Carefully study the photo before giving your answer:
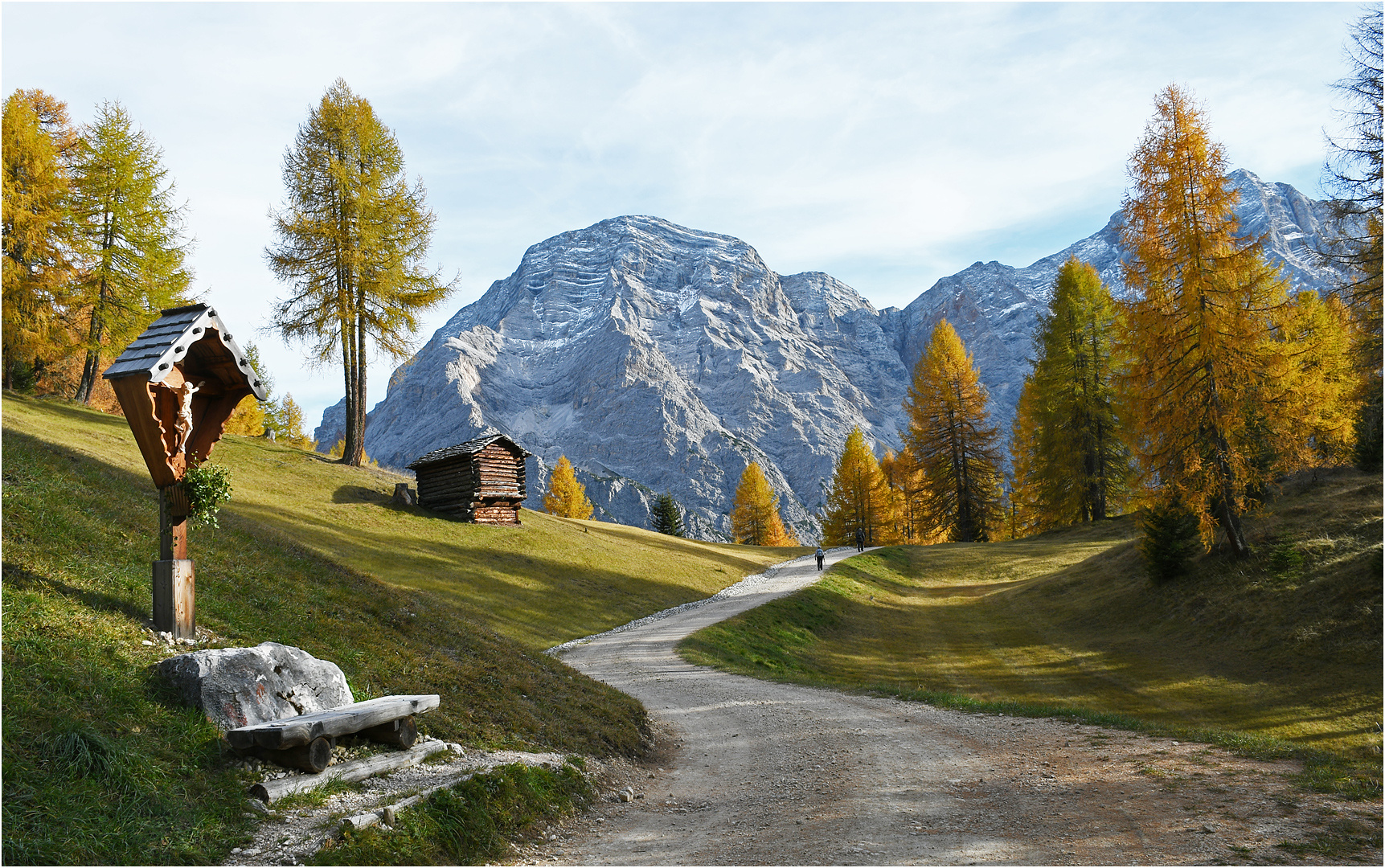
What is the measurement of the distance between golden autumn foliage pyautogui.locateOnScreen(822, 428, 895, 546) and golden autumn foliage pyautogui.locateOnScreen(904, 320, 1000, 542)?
884 centimetres

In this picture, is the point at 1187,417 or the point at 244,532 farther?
the point at 1187,417

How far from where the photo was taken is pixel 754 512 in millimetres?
Result: 73438

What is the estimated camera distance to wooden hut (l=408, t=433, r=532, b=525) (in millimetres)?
30969

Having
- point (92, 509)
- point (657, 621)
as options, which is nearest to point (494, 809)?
point (92, 509)

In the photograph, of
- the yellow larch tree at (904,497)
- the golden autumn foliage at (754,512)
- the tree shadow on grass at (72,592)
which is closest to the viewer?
the tree shadow on grass at (72,592)

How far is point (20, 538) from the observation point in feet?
27.9

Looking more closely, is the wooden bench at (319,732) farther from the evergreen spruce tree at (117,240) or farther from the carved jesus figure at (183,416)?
the evergreen spruce tree at (117,240)

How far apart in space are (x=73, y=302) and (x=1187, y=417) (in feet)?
135

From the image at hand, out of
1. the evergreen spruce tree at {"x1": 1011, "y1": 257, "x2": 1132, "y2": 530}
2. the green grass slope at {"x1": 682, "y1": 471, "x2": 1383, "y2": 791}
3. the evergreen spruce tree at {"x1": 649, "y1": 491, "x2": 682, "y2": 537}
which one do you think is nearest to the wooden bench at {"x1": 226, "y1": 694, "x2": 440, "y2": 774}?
the green grass slope at {"x1": 682, "y1": 471, "x2": 1383, "y2": 791}

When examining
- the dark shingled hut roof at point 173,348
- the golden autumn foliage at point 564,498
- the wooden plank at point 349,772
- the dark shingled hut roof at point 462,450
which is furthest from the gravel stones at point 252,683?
the golden autumn foliage at point 564,498

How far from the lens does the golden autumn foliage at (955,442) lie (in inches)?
2029

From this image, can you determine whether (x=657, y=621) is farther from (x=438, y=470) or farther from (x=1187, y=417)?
(x=1187, y=417)

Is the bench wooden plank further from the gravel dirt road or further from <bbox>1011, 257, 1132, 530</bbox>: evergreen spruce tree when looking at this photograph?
<bbox>1011, 257, 1132, 530</bbox>: evergreen spruce tree

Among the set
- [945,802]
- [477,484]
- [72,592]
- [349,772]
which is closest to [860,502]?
[477,484]
